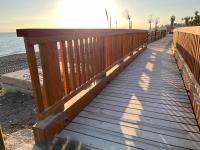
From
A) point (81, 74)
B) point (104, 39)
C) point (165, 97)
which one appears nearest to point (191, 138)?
point (165, 97)

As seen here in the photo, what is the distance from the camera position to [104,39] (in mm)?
3668

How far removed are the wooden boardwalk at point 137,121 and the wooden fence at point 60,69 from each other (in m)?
0.23

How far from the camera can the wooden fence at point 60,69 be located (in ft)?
6.05

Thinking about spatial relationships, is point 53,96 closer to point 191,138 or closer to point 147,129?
point 147,129

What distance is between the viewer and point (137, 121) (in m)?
2.53

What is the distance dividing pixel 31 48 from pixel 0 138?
910 millimetres

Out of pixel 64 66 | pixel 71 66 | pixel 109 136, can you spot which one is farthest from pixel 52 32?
pixel 109 136

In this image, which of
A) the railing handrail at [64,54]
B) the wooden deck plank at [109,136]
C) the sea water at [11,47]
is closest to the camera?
the railing handrail at [64,54]

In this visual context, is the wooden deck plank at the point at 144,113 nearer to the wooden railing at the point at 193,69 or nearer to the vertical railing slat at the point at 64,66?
the wooden railing at the point at 193,69

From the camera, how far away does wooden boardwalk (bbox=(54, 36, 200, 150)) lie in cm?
209

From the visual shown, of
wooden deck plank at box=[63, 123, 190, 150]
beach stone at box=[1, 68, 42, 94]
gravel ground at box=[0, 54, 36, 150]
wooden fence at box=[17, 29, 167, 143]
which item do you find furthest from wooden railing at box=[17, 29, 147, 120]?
beach stone at box=[1, 68, 42, 94]

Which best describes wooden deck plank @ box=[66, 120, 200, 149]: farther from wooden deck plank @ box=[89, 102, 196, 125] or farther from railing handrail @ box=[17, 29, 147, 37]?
railing handrail @ box=[17, 29, 147, 37]

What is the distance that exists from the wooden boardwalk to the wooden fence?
0.74 feet

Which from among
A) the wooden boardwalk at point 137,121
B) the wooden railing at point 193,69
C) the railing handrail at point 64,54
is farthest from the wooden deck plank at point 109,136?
the wooden railing at point 193,69
